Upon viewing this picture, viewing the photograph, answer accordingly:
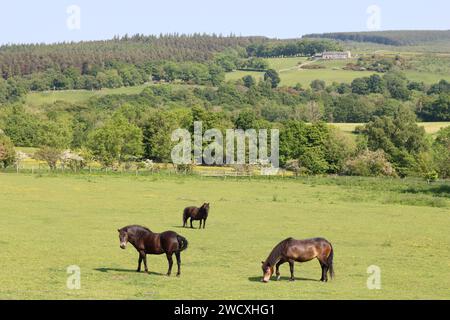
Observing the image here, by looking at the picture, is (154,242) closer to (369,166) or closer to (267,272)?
(267,272)

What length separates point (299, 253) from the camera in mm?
21906

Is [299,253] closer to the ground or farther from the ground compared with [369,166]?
farther from the ground

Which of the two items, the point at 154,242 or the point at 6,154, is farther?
the point at 6,154

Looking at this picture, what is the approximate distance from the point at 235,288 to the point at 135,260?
20.8 feet

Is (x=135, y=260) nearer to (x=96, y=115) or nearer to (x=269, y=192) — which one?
(x=269, y=192)

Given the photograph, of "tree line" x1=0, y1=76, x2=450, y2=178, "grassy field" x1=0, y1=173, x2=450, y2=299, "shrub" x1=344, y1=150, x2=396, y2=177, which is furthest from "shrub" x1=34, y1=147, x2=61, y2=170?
"shrub" x1=344, y1=150, x2=396, y2=177

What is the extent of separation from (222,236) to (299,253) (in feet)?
38.3

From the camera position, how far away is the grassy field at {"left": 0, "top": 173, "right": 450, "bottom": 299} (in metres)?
20.6

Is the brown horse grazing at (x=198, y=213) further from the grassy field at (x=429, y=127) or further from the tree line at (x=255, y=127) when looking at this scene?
the grassy field at (x=429, y=127)

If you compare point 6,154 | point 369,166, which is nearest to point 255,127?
point 369,166

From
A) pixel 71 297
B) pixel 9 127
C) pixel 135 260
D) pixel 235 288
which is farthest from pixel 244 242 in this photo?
pixel 9 127

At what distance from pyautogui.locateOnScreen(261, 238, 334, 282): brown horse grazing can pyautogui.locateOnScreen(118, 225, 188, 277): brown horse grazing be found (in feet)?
8.76

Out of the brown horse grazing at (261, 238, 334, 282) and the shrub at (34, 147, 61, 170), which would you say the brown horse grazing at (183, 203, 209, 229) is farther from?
the shrub at (34, 147, 61, 170)
